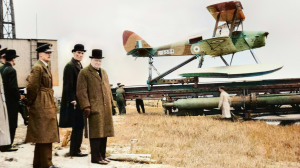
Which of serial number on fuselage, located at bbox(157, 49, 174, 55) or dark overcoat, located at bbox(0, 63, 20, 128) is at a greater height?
serial number on fuselage, located at bbox(157, 49, 174, 55)

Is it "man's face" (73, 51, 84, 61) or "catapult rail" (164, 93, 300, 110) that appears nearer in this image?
"man's face" (73, 51, 84, 61)

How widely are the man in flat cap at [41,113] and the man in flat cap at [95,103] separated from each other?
19.8 inches

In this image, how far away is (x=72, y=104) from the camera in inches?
196

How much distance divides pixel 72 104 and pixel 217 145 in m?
3.43

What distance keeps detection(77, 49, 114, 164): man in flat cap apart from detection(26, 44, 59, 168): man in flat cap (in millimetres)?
504

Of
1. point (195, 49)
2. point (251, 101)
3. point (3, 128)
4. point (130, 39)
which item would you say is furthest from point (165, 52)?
point (3, 128)

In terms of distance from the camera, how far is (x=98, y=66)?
189 inches

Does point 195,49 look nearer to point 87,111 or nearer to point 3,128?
point 87,111

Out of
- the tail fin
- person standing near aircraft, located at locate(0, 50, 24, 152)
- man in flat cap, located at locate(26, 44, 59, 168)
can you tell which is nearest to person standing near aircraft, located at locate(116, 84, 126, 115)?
the tail fin

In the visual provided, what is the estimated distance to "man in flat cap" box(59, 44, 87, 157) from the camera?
4961 mm

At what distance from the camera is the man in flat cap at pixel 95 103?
4.61 metres

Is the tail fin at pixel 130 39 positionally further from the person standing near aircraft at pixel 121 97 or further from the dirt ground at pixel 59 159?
the dirt ground at pixel 59 159

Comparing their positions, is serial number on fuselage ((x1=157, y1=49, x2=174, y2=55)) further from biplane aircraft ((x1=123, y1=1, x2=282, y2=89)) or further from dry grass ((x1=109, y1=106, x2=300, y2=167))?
dry grass ((x1=109, y1=106, x2=300, y2=167))

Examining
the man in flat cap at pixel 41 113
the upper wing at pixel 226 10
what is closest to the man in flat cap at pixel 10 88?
the man in flat cap at pixel 41 113
